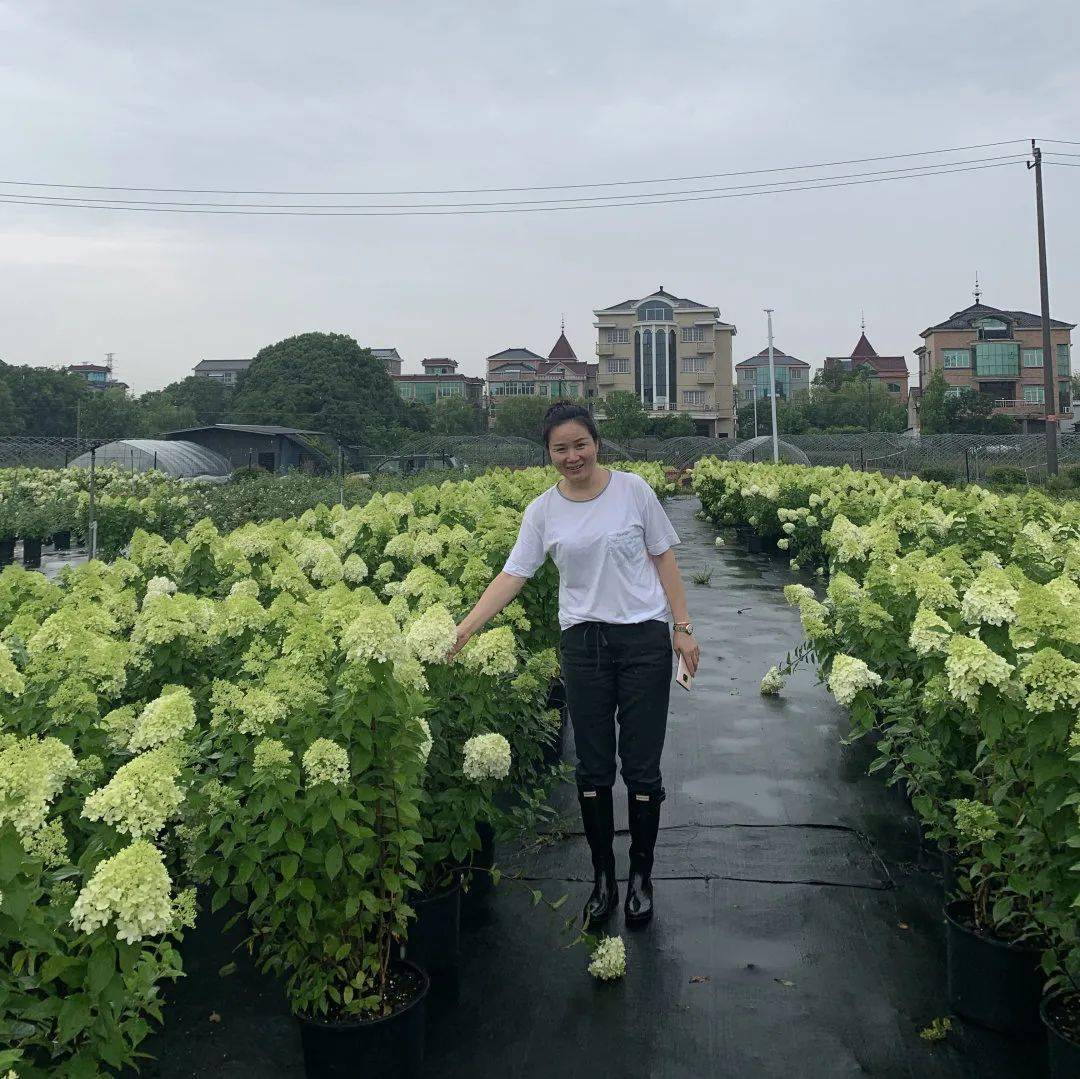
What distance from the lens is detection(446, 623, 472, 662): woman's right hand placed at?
10.6 feet

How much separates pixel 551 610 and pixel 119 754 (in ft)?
9.71

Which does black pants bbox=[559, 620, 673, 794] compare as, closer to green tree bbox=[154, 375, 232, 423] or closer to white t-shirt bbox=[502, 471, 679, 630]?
white t-shirt bbox=[502, 471, 679, 630]

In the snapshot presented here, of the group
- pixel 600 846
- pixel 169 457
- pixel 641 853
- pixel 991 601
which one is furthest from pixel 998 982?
pixel 169 457

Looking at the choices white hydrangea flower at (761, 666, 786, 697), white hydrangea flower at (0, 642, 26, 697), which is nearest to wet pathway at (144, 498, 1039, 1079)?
white hydrangea flower at (0, 642, 26, 697)

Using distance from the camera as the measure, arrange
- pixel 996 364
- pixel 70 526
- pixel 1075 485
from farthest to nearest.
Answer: pixel 996 364, pixel 1075 485, pixel 70 526

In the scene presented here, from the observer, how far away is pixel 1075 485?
2172cm

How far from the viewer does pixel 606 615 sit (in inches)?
135

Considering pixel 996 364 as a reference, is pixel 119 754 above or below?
below

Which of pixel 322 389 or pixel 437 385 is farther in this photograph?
pixel 437 385

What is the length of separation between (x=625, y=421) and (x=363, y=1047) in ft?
158

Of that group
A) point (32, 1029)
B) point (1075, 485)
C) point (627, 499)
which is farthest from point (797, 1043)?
point (1075, 485)

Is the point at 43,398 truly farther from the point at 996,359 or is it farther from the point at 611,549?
the point at 611,549

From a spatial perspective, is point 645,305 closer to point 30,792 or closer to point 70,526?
point 70,526

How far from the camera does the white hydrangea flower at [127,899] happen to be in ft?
5.74
